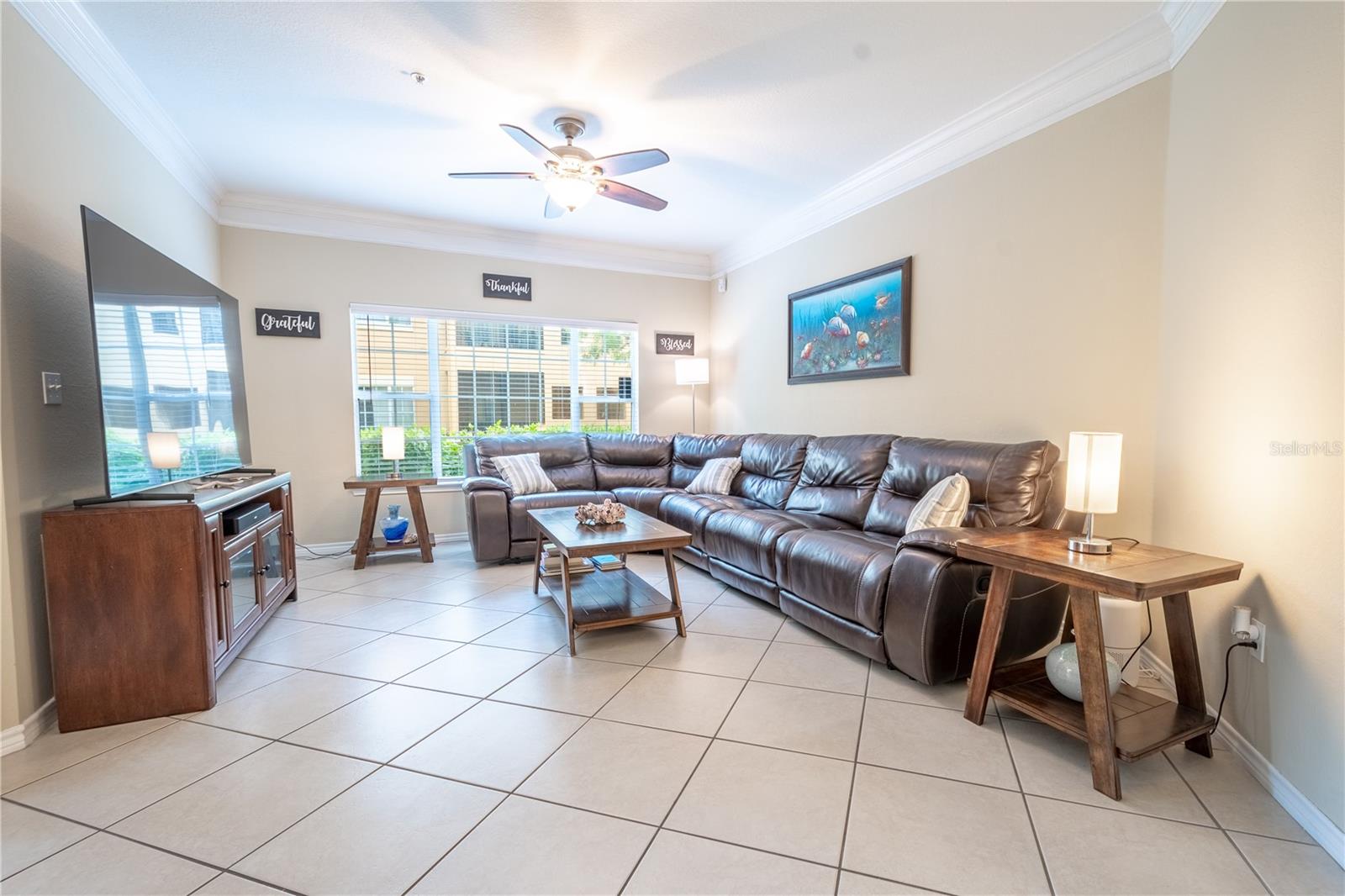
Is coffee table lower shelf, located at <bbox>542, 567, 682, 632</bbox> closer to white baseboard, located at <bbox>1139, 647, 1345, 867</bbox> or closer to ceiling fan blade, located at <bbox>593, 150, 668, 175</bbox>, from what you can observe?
white baseboard, located at <bbox>1139, 647, 1345, 867</bbox>

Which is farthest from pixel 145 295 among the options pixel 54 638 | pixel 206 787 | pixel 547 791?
pixel 547 791

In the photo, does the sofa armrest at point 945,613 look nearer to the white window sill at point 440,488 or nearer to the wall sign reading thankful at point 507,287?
the white window sill at point 440,488

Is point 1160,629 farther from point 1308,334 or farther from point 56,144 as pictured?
point 56,144

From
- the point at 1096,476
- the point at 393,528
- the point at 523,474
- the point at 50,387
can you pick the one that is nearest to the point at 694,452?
the point at 523,474

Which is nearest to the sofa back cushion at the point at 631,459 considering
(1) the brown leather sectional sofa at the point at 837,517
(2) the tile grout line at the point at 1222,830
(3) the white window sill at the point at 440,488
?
(1) the brown leather sectional sofa at the point at 837,517

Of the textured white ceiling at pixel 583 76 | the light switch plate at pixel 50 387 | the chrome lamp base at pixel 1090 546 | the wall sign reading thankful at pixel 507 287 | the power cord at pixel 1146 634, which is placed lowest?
the power cord at pixel 1146 634

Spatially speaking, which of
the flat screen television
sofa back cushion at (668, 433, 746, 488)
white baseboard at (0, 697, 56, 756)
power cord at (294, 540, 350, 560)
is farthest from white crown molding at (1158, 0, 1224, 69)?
power cord at (294, 540, 350, 560)

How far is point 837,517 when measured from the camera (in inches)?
134

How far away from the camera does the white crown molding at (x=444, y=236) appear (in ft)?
13.7

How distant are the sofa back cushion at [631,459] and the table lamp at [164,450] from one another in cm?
297

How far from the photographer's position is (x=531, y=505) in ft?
13.5

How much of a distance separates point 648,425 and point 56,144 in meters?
4.30

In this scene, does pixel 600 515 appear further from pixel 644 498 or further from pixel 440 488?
pixel 440 488

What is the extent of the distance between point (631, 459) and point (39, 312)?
370 centimetres
